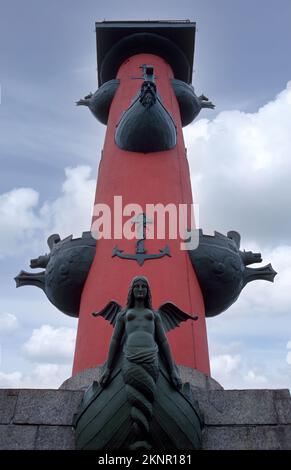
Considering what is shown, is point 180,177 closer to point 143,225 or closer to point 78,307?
point 143,225

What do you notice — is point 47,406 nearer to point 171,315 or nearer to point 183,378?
point 171,315

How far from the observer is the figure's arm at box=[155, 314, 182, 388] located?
16.3ft

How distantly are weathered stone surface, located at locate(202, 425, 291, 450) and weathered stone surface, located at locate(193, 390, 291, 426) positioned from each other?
2.4 inches

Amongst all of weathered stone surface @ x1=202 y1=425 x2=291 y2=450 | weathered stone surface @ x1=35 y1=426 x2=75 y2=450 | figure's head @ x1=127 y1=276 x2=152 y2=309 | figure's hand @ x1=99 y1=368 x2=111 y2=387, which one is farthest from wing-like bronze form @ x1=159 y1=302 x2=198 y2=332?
weathered stone surface @ x1=35 y1=426 x2=75 y2=450

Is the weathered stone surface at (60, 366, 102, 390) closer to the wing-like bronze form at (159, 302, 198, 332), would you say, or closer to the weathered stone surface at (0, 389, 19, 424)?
the weathered stone surface at (0, 389, 19, 424)

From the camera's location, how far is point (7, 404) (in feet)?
17.8

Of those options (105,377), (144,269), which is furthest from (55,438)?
(144,269)

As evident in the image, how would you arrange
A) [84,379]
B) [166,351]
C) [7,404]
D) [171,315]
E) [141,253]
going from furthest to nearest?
[141,253]
[84,379]
[171,315]
[7,404]
[166,351]

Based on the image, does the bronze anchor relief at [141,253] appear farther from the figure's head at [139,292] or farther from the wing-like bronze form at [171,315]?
the figure's head at [139,292]

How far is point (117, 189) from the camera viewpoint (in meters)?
9.18

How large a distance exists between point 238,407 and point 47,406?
197 cm

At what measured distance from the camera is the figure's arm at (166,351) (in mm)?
4953
